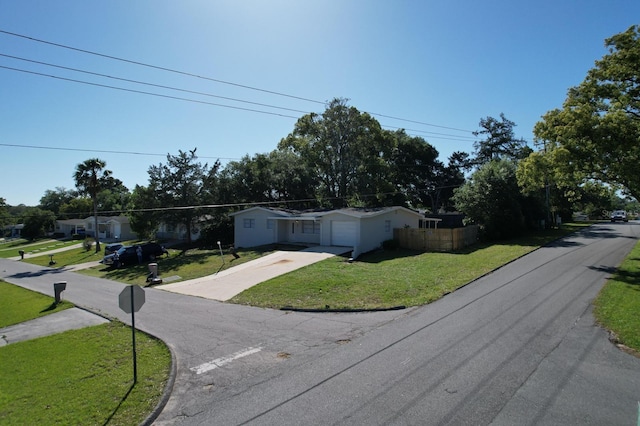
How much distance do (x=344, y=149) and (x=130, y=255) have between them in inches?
989

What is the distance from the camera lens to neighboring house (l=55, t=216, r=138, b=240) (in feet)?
184

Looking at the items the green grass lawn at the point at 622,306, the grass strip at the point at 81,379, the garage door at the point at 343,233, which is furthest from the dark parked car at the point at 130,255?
the green grass lawn at the point at 622,306

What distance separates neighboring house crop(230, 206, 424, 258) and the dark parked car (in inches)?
288

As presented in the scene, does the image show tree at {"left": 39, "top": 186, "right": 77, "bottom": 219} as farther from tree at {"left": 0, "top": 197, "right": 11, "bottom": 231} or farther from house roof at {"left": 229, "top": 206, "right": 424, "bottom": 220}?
house roof at {"left": 229, "top": 206, "right": 424, "bottom": 220}

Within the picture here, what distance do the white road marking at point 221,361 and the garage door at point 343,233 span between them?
17493 mm

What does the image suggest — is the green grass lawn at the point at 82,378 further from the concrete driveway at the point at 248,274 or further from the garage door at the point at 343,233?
the garage door at the point at 343,233

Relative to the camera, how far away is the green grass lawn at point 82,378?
6422 millimetres

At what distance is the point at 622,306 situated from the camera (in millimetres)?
11117

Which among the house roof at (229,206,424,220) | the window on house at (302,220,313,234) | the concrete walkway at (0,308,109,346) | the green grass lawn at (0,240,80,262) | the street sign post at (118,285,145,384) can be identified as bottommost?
the green grass lawn at (0,240,80,262)

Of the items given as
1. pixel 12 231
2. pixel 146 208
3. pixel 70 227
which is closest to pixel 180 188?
pixel 146 208

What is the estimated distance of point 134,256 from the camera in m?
31.6

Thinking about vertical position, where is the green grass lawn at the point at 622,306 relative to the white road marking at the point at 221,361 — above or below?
above

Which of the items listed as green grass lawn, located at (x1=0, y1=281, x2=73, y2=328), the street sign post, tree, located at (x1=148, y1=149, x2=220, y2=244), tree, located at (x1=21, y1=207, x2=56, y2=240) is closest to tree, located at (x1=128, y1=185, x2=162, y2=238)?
tree, located at (x1=148, y1=149, x2=220, y2=244)

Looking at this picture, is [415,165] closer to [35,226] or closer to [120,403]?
[120,403]
